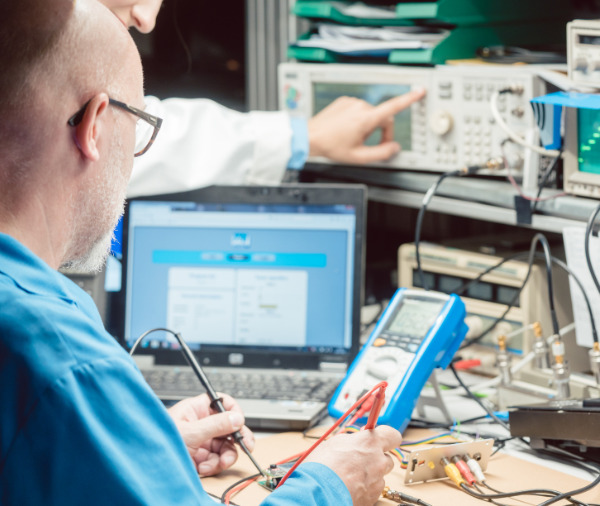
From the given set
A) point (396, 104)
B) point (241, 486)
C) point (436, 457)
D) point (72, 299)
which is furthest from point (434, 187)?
point (72, 299)

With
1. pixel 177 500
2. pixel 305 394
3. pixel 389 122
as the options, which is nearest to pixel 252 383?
pixel 305 394

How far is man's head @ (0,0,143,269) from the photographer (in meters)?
0.91

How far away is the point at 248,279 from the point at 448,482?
582mm

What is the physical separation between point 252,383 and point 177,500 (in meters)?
0.77

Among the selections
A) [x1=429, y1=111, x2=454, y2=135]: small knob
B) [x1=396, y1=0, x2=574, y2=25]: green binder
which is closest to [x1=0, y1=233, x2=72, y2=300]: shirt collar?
[x1=429, y1=111, x2=454, y2=135]: small knob

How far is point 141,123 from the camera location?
111cm

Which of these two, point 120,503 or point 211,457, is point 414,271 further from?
point 120,503

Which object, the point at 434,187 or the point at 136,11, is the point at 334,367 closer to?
the point at 434,187

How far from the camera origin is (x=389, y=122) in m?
1.92

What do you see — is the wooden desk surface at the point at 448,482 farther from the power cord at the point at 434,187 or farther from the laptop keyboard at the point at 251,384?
the power cord at the point at 434,187

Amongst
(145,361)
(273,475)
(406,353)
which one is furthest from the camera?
(145,361)

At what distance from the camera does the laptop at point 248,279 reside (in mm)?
1685

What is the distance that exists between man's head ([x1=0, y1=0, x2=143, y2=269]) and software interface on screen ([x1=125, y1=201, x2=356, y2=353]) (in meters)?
0.69

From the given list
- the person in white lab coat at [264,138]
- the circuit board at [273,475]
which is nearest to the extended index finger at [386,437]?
the circuit board at [273,475]
